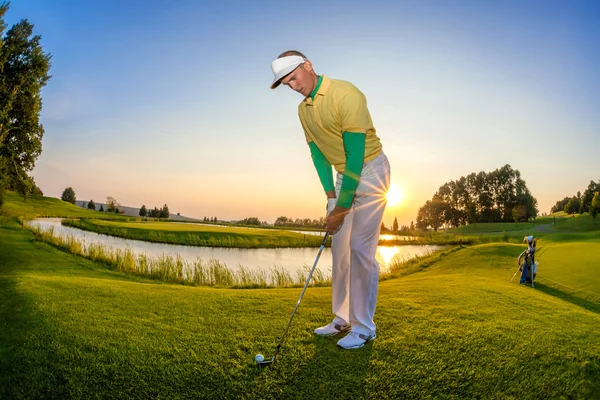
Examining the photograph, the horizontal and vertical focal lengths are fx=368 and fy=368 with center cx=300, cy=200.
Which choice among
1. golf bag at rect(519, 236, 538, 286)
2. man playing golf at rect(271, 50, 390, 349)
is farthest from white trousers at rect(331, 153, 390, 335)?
golf bag at rect(519, 236, 538, 286)

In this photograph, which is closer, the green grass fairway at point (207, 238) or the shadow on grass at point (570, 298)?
the shadow on grass at point (570, 298)

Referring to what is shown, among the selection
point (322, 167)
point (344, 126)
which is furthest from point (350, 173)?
point (322, 167)

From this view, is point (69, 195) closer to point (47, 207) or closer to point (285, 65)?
point (47, 207)

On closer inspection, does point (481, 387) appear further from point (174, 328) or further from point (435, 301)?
point (174, 328)

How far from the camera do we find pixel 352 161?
363 cm

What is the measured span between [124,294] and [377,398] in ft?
Answer: 15.1

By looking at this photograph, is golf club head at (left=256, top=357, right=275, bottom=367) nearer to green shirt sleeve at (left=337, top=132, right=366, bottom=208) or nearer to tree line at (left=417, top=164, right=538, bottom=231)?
green shirt sleeve at (left=337, top=132, right=366, bottom=208)

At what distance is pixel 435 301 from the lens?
5.85 meters

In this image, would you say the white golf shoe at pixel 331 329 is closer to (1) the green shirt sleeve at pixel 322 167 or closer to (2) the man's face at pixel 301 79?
(1) the green shirt sleeve at pixel 322 167

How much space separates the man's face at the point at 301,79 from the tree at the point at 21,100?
3236 cm

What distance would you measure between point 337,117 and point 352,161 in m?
0.47

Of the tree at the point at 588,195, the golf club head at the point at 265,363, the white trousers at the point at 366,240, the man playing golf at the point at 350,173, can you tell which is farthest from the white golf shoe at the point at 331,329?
the tree at the point at 588,195

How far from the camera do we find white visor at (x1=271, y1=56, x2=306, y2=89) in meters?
3.57

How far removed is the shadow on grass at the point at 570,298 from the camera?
8.04 meters
